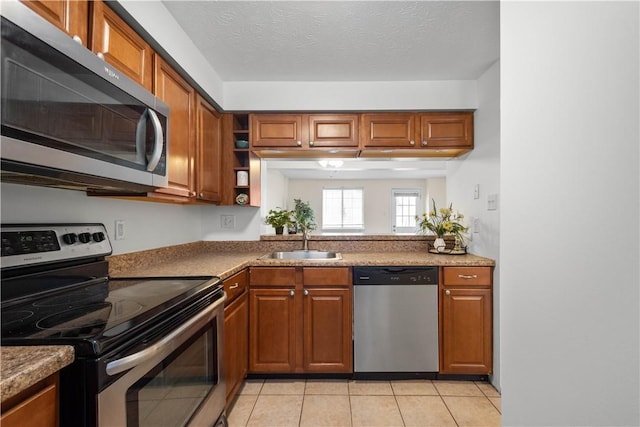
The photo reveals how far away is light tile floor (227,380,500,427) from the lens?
6.14 feet

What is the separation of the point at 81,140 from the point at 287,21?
1.31 metres

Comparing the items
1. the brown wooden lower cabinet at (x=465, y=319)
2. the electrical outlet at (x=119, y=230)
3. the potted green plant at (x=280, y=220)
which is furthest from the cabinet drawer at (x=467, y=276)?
the electrical outlet at (x=119, y=230)

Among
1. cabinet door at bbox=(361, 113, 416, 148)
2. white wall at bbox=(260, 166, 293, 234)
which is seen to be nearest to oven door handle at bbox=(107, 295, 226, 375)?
cabinet door at bbox=(361, 113, 416, 148)

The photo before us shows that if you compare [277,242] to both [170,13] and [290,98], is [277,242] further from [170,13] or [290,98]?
[170,13]

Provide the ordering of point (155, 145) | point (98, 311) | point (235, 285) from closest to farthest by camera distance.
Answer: point (98, 311) < point (155, 145) < point (235, 285)

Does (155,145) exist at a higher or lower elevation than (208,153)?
lower

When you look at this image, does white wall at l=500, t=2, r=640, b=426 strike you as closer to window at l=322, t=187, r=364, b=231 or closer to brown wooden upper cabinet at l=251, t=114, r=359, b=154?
brown wooden upper cabinet at l=251, t=114, r=359, b=154

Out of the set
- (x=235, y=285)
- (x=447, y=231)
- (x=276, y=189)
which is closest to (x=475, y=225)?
(x=447, y=231)

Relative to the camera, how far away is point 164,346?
107 cm

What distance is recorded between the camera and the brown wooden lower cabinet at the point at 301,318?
229 centimetres

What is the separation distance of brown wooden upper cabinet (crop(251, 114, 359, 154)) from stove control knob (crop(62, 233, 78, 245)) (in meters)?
1.45

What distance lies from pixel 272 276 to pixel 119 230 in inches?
38.6

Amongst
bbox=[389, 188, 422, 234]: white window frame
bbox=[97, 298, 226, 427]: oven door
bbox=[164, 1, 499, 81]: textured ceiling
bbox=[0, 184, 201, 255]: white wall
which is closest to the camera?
bbox=[97, 298, 226, 427]: oven door

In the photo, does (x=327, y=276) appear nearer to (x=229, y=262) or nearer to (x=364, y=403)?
(x=229, y=262)
